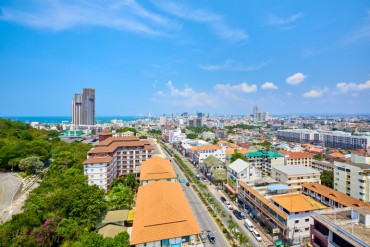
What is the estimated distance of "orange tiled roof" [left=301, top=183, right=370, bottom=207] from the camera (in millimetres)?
23064

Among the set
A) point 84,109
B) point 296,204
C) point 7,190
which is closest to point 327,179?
point 296,204

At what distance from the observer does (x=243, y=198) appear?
28016mm

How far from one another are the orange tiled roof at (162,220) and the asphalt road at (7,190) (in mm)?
16706

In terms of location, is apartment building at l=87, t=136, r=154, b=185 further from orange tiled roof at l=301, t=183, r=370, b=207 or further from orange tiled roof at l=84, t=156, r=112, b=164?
orange tiled roof at l=301, t=183, r=370, b=207

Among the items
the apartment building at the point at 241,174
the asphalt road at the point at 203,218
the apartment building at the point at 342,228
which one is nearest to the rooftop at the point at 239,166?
the apartment building at the point at 241,174

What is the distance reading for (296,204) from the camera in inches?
800

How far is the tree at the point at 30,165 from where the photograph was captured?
37.1m

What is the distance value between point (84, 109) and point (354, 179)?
131 m

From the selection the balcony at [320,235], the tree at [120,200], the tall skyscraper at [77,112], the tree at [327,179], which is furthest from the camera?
the tall skyscraper at [77,112]

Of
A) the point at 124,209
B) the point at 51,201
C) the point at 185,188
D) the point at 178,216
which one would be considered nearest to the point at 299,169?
the point at 185,188

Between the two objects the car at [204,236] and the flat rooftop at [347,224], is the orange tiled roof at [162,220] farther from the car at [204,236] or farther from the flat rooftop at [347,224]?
the flat rooftop at [347,224]

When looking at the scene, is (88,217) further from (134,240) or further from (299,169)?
(299,169)

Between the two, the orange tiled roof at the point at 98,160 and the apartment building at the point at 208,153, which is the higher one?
the orange tiled roof at the point at 98,160

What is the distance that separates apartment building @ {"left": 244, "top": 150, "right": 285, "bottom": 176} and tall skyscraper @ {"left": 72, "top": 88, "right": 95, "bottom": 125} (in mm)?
108510
